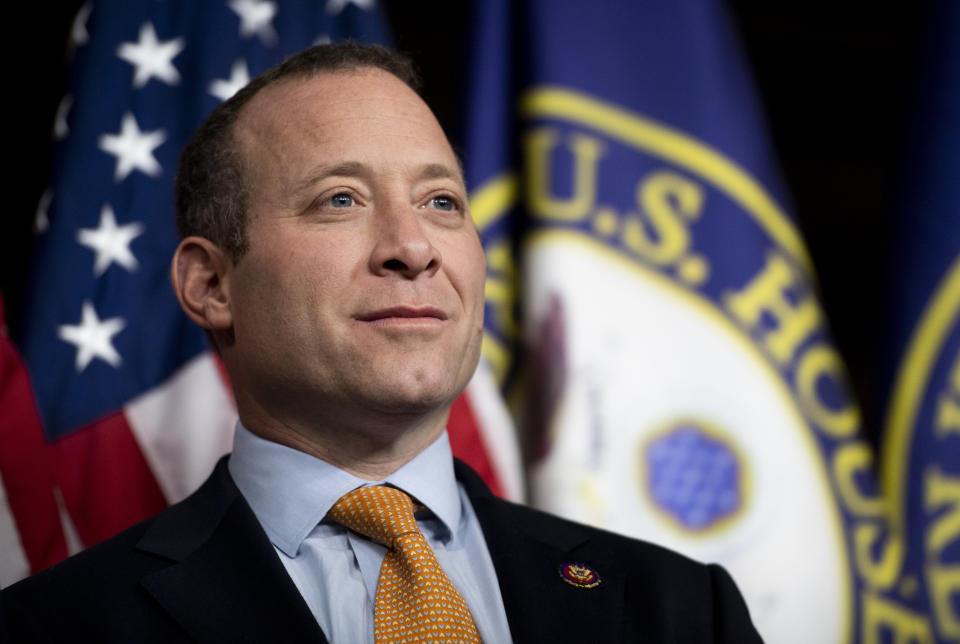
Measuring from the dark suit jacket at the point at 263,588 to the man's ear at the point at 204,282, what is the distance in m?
0.24

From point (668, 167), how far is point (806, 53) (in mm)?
1291

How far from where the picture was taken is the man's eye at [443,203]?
5.41 feet

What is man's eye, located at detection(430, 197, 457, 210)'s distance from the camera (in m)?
1.65

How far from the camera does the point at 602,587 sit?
5.13 ft

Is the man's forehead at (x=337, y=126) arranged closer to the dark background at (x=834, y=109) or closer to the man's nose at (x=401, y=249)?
the man's nose at (x=401, y=249)

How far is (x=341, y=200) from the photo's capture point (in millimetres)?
1558

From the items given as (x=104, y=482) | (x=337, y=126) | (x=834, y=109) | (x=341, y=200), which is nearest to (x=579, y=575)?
(x=341, y=200)

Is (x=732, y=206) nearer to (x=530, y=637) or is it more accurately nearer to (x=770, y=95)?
(x=770, y=95)

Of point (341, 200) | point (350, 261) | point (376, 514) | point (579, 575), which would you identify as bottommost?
point (579, 575)

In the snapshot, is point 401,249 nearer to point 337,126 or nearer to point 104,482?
point 337,126

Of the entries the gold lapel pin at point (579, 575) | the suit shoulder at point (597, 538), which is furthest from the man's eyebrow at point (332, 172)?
the gold lapel pin at point (579, 575)

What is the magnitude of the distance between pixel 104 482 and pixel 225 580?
0.86 m

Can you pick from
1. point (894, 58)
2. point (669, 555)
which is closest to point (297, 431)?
point (669, 555)

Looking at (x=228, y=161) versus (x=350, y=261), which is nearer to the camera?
(x=350, y=261)
